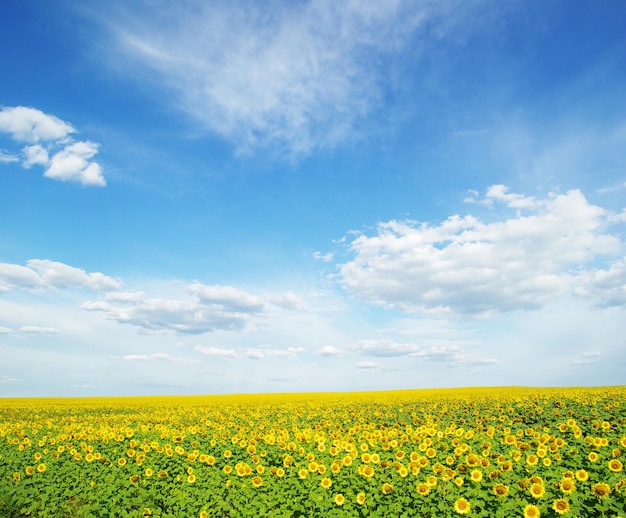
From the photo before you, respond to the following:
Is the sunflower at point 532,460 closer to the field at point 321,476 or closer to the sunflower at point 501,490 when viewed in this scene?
the field at point 321,476

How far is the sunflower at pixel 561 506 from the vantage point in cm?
721

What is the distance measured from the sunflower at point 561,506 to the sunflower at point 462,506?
1384mm

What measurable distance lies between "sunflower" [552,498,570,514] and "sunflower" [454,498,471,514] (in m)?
1.38

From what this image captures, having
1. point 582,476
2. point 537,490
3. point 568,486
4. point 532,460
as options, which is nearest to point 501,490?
point 537,490

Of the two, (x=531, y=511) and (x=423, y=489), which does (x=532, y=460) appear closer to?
(x=531, y=511)

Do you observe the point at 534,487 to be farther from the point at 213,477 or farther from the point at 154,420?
the point at 154,420

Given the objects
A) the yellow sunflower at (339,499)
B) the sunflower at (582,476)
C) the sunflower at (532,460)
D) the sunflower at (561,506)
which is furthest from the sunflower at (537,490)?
the yellow sunflower at (339,499)

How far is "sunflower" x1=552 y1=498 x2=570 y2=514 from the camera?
7211 mm

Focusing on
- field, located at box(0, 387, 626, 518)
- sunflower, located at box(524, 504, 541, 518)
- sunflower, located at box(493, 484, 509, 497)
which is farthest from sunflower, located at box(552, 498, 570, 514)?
sunflower, located at box(493, 484, 509, 497)

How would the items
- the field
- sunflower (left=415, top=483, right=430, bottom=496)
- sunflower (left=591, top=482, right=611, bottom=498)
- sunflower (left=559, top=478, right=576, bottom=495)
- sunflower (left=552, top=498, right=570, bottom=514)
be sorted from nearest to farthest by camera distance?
sunflower (left=552, top=498, right=570, bottom=514)
sunflower (left=591, top=482, right=611, bottom=498)
sunflower (left=559, top=478, right=576, bottom=495)
the field
sunflower (left=415, top=483, right=430, bottom=496)

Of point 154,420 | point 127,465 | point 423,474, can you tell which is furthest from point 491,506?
point 154,420

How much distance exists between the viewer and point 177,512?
9.30 metres

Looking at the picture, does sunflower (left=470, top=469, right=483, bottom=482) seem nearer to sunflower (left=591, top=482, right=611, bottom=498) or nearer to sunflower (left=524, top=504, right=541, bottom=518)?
sunflower (left=524, top=504, right=541, bottom=518)

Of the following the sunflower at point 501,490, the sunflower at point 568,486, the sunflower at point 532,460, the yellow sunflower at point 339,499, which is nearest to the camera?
the sunflower at point 568,486
